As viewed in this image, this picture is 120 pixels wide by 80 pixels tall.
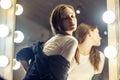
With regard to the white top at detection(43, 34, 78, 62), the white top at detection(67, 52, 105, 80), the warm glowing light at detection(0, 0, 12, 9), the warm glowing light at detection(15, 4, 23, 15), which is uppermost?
the warm glowing light at detection(0, 0, 12, 9)

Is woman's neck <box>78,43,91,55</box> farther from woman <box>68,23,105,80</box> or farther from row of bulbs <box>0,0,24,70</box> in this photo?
row of bulbs <box>0,0,24,70</box>

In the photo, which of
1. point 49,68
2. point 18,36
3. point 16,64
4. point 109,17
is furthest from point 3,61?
point 109,17

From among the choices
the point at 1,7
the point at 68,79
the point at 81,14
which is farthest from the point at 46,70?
the point at 1,7

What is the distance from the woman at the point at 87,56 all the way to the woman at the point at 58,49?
36mm

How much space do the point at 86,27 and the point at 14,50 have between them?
496 millimetres

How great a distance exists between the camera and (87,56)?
1631mm

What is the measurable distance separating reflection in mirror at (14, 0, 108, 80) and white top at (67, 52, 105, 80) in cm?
3

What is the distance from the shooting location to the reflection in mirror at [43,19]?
65.3 inches

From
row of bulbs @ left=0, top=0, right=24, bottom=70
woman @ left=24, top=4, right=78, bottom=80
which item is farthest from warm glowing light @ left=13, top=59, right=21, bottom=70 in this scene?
woman @ left=24, top=4, right=78, bottom=80

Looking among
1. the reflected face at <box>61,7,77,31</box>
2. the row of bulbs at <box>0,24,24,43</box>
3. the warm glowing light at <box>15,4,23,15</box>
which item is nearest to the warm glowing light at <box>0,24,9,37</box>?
the row of bulbs at <box>0,24,24,43</box>

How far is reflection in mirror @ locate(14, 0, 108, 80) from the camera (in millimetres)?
1658

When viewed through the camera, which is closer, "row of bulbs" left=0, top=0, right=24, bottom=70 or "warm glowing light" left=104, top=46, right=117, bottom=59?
"warm glowing light" left=104, top=46, right=117, bottom=59

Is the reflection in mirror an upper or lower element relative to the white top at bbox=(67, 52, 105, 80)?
upper

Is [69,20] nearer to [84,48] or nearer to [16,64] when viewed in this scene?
[84,48]
